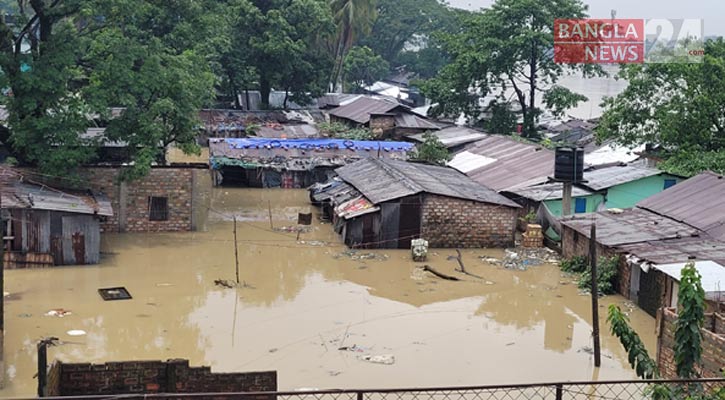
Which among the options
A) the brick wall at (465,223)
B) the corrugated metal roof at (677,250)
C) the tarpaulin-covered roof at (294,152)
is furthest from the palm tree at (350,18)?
the corrugated metal roof at (677,250)

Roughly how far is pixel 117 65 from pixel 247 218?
6213 millimetres

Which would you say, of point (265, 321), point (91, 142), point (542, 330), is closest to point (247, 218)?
point (91, 142)

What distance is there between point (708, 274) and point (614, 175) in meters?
9.78

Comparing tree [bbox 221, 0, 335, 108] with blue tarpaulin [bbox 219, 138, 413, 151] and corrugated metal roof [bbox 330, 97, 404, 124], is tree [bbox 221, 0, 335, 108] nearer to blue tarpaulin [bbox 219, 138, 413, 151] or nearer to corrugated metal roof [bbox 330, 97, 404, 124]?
corrugated metal roof [bbox 330, 97, 404, 124]

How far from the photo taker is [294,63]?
39.5 m

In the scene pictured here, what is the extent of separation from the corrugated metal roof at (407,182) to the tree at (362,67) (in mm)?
29697

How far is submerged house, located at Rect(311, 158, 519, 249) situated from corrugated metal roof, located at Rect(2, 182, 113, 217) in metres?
5.91

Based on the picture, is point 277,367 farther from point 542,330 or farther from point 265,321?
point 542,330

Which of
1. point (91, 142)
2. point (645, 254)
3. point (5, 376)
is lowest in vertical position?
point (5, 376)

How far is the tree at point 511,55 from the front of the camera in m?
33.4

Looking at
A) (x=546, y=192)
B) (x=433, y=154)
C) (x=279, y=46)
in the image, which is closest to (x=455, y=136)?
(x=433, y=154)

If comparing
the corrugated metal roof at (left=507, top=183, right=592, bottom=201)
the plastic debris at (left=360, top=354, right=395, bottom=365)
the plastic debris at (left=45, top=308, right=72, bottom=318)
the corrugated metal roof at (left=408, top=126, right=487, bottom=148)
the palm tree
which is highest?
the palm tree

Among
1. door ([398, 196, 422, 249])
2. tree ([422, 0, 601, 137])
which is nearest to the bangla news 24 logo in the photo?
tree ([422, 0, 601, 137])

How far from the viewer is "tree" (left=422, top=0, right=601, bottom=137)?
3341cm
